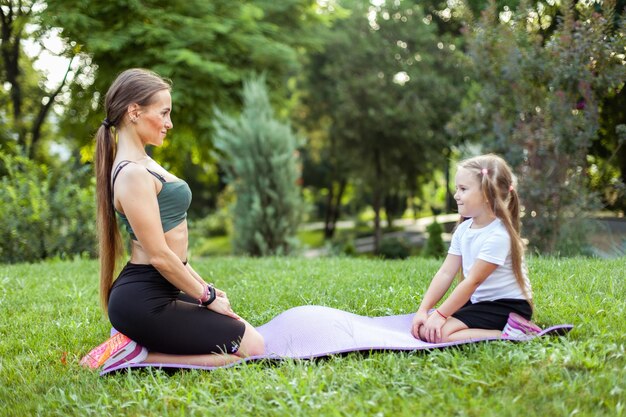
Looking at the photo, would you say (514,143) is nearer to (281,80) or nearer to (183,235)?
(183,235)

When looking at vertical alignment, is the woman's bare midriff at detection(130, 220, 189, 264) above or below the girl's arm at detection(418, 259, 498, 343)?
above

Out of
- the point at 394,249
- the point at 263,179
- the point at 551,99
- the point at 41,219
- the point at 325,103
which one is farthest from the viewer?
the point at 325,103

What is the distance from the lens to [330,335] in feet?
12.1

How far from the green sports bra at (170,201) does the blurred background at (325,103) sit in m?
0.85

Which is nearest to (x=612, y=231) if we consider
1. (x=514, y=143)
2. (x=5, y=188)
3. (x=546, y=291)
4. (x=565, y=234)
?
(x=565, y=234)

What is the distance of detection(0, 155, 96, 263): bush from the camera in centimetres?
932

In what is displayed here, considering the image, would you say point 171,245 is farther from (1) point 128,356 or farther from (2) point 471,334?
(2) point 471,334

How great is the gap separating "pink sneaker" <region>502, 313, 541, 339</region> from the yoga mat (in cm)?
8

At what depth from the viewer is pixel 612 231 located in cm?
895

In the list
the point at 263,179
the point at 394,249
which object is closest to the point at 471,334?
the point at 263,179

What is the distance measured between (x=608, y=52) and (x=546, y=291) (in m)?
4.42

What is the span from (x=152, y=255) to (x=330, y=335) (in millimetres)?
1151

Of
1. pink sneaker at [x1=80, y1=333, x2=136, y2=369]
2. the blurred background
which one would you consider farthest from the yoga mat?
the blurred background

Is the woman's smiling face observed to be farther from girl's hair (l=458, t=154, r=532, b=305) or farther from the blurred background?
girl's hair (l=458, t=154, r=532, b=305)
